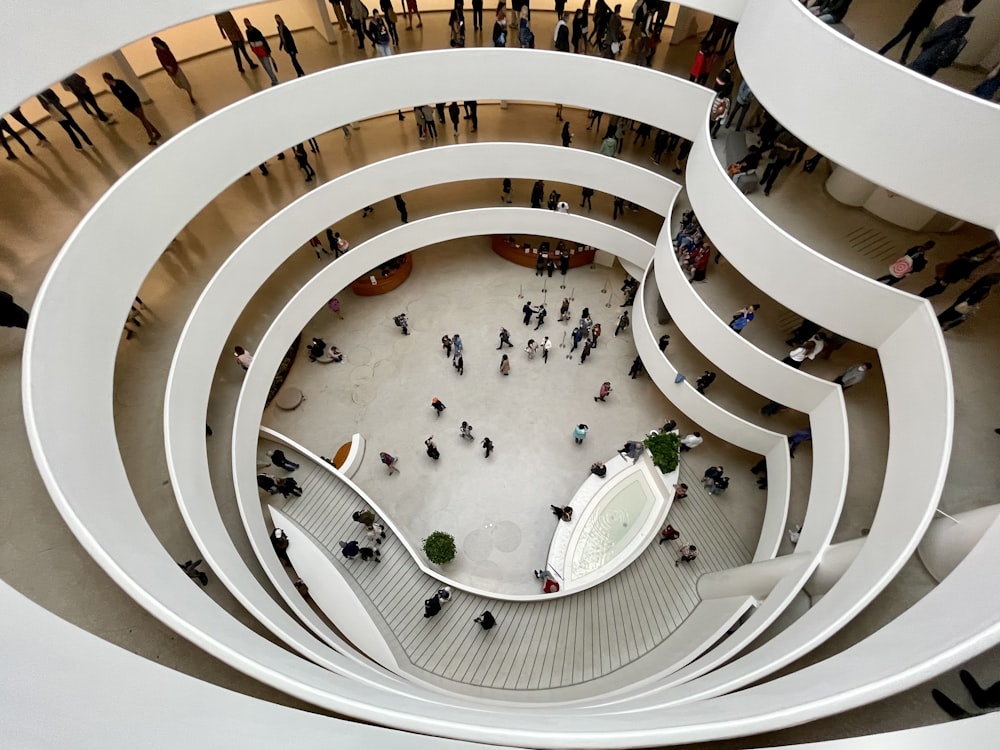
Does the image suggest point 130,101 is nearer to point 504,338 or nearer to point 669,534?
point 504,338

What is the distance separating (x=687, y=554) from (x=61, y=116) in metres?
15.8

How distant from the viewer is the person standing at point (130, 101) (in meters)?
10.2

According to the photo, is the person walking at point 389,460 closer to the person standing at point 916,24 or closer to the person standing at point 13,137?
the person standing at point 13,137

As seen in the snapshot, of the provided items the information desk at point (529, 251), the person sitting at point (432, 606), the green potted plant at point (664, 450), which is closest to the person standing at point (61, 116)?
the information desk at point (529, 251)

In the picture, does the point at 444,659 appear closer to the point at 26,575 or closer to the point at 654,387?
the point at 26,575

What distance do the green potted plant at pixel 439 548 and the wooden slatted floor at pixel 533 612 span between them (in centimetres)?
54

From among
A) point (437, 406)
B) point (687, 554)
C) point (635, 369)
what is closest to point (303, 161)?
point (437, 406)

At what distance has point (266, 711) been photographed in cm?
475

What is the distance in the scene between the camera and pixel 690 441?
14.0 metres

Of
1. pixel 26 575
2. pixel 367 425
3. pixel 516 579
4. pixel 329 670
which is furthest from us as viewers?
pixel 367 425

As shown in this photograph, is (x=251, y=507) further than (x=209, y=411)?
No

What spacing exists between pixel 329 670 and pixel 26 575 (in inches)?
150

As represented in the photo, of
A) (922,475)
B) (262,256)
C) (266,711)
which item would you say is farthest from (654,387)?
(266,711)

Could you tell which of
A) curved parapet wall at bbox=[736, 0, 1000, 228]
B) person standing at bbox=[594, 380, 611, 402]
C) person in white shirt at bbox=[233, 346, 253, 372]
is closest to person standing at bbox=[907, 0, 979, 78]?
curved parapet wall at bbox=[736, 0, 1000, 228]
